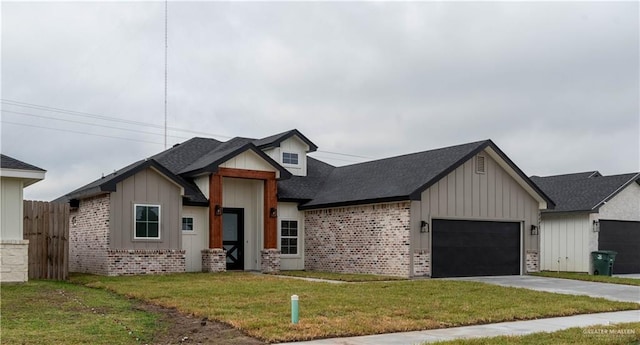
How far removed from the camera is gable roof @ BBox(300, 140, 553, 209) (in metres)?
22.0

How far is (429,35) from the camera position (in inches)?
745

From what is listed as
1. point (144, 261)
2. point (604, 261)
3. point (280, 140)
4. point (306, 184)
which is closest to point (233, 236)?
point (306, 184)

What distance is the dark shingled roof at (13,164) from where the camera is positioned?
17047 mm

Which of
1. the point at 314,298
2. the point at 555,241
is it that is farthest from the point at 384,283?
the point at 555,241

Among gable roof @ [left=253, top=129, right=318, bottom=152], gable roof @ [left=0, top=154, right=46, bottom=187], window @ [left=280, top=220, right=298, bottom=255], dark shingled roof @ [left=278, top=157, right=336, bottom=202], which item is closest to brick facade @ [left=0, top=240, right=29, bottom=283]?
gable roof @ [left=0, top=154, right=46, bottom=187]

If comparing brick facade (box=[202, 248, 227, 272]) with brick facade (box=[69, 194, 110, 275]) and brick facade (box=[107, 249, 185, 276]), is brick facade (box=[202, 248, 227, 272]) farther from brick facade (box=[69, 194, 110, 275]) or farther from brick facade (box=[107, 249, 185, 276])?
brick facade (box=[69, 194, 110, 275])

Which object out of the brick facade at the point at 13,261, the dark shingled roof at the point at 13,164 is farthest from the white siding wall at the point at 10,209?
the dark shingled roof at the point at 13,164

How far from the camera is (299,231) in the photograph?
26828 millimetres

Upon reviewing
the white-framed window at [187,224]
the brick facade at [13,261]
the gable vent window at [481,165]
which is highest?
the gable vent window at [481,165]

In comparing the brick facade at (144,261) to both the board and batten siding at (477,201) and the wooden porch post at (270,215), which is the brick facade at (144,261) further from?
the board and batten siding at (477,201)

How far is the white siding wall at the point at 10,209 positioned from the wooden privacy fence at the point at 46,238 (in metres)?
2.34

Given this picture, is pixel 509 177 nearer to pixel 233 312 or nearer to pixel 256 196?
pixel 256 196

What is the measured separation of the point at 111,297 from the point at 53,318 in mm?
3720

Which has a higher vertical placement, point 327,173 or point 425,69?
point 425,69
